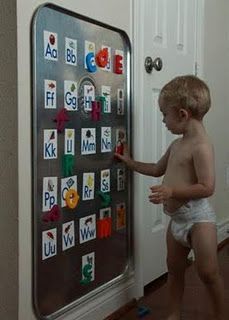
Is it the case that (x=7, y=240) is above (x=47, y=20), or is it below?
Answer: below

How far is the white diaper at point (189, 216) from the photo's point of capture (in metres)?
1.51

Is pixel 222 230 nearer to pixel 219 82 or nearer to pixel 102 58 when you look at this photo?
pixel 219 82

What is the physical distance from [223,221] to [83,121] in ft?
5.04

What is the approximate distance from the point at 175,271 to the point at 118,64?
2.31 ft

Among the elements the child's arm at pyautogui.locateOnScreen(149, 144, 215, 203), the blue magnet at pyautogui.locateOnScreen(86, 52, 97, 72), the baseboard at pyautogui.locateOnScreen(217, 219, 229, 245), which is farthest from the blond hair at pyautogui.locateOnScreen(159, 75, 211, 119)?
the baseboard at pyautogui.locateOnScreen(217, 219, 229, 245)

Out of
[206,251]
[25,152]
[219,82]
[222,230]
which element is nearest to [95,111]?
[25,152]

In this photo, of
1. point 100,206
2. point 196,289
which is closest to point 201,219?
point 100,206

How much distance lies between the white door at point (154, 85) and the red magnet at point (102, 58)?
0.19 metres

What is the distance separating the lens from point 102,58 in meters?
1.57

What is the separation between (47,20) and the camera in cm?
131

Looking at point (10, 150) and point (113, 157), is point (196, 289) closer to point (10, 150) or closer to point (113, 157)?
point (113, 157)

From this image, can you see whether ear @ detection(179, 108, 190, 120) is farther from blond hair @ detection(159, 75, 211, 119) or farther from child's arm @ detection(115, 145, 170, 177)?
child's arm @ detection(115, 145, 170, 177)

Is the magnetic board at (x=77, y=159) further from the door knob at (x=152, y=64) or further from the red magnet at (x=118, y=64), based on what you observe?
Answer: the door knob at (x=152, y=64)

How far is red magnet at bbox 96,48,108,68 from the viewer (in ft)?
5.09
